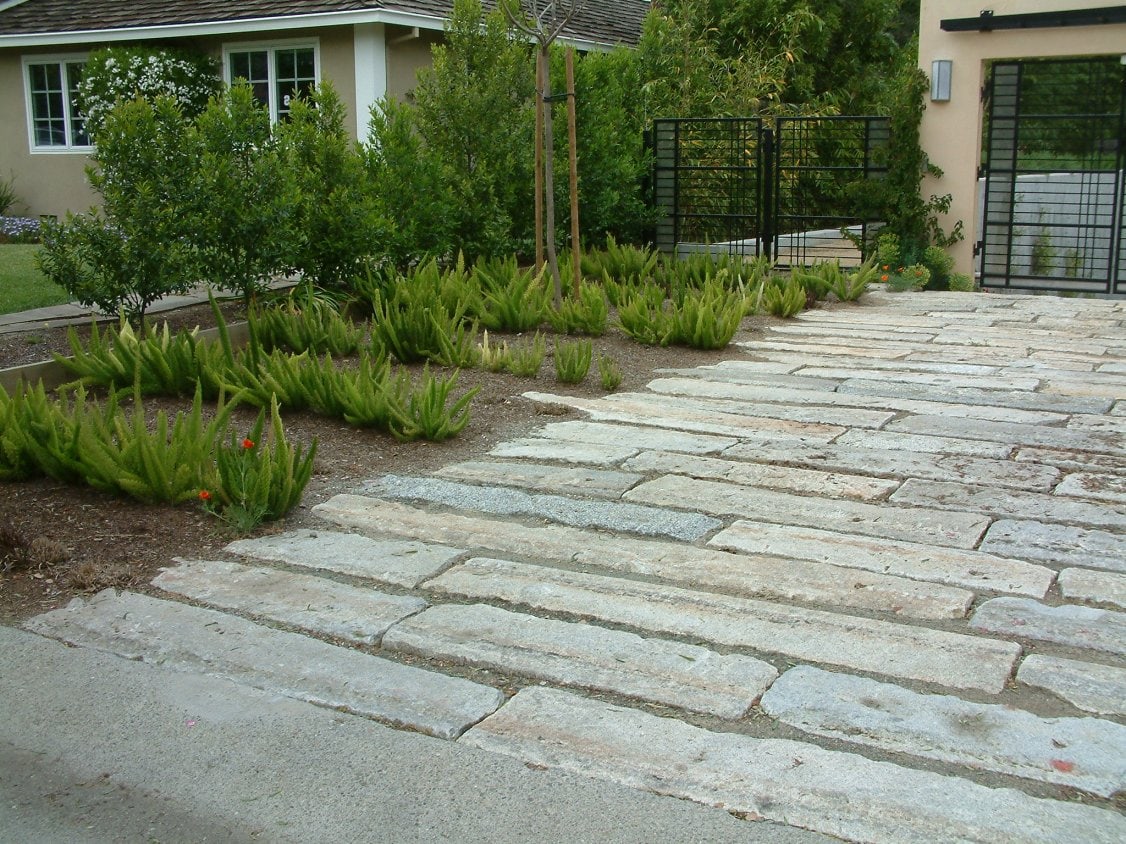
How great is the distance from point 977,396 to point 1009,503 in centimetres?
223

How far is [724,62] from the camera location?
55.9ft

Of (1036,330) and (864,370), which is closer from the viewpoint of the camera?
(864,370)

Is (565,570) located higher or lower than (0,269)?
lower

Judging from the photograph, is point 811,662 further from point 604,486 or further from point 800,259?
point 800,259

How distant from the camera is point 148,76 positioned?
51.4 ft

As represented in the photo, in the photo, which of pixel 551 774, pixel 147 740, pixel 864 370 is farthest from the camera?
pixel 864 370

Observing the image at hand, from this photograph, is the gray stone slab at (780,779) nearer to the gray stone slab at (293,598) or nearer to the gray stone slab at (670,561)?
the gray stone slab at (293,598)

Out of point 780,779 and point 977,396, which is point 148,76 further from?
point 780,779

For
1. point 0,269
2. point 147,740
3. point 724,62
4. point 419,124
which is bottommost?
point 147,740

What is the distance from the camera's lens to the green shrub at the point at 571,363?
7.44 m

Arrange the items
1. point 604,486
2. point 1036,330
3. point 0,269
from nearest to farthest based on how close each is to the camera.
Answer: point 604,486, point 1036,330, point 0,269

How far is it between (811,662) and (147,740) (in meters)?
1.94

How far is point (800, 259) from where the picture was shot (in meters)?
14.1

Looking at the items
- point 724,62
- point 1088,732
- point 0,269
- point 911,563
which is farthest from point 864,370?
point 724,62
